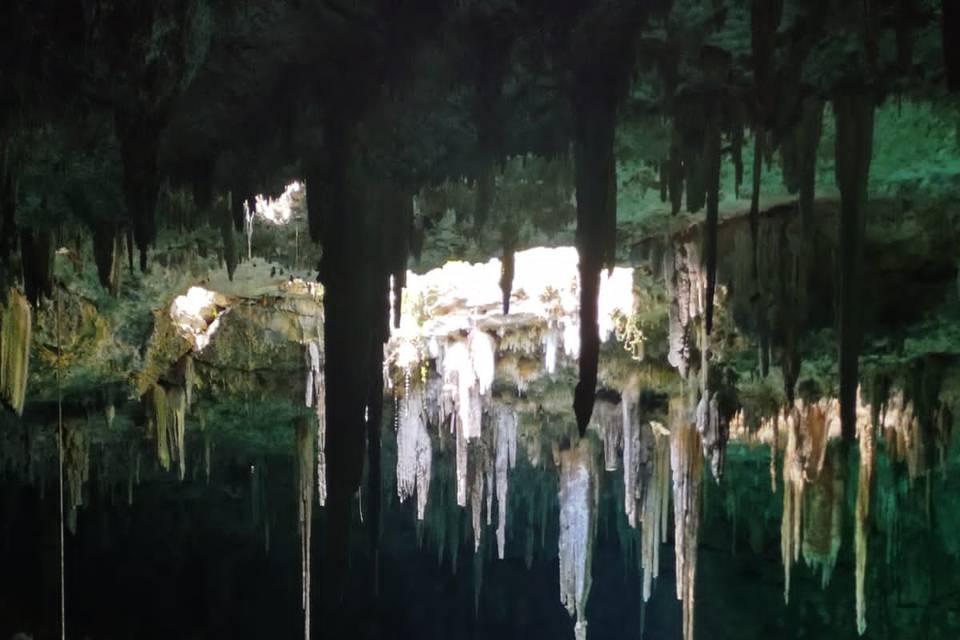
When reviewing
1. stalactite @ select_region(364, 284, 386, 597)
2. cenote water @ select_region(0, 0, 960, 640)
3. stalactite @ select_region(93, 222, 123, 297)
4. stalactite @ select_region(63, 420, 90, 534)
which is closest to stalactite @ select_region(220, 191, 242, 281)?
cenote water @ select_region(0, 0, 960, 640)

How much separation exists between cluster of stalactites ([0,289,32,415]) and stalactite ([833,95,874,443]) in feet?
17.6

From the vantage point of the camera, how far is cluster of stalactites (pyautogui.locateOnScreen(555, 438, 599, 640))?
996 cm

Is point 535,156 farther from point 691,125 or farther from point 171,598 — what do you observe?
point 171,598

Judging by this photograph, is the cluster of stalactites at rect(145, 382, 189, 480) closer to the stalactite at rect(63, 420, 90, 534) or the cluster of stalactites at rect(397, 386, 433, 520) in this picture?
the stalactite at rect(63, 420, 90, 534)

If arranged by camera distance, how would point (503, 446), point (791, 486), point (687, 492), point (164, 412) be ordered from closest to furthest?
point (687, 492)
point (791, 486)
point (164, 412)
point (503, 446)

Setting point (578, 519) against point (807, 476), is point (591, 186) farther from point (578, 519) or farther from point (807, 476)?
point (578, 519)

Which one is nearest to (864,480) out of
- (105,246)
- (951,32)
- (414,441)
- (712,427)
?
(712,427)

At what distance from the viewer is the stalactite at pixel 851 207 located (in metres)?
4.11

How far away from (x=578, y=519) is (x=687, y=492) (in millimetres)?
2271

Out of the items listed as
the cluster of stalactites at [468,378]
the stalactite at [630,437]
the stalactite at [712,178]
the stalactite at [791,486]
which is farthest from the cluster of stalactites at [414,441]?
the stalactite at [712,178]

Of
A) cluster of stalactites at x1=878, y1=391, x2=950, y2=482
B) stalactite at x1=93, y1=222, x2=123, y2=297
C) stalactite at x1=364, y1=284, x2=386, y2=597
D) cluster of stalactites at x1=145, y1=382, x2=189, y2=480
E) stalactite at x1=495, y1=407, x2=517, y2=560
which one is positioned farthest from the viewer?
stalactite at x1=495, y1=407, x2=517, y2=560

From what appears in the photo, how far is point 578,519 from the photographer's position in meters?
10.2

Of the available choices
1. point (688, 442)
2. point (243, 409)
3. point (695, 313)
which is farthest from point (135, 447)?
point (695, 313)

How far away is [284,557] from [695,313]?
1149 centimetres
